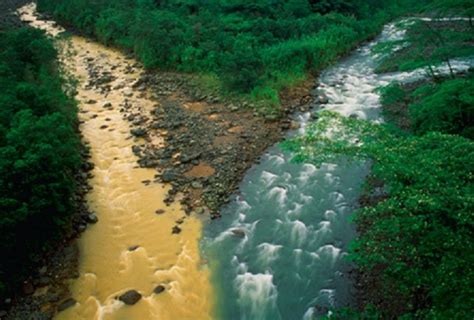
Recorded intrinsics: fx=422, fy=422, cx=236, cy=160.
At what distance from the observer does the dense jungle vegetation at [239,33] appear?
58.5 ft

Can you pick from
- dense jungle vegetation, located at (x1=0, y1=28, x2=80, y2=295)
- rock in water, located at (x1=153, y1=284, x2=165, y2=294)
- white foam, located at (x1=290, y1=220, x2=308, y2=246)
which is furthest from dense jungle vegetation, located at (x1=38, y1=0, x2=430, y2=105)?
rock in water, located at (x1=153, y1=284, x2=165, y2=294)

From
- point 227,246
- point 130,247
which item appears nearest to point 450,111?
point 227,246

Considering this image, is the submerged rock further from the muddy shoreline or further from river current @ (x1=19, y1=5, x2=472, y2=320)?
the muddy shoreline

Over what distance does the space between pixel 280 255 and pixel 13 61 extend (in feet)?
38.1

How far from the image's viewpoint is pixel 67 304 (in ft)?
28.6

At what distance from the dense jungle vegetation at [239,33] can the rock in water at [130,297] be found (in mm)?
9369

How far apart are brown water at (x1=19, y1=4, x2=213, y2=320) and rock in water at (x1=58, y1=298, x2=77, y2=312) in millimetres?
108

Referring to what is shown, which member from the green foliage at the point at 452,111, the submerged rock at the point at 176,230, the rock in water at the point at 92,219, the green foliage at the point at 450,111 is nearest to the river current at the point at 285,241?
the submerged rock at the point at 176,230

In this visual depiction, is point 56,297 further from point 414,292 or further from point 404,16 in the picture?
point 404,16

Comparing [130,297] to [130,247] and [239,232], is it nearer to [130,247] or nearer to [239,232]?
[130,247]

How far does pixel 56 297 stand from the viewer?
28.9 ft

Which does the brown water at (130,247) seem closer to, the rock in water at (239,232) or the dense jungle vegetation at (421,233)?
the rock in water at (239,232)

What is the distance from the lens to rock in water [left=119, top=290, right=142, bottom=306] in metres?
8.80

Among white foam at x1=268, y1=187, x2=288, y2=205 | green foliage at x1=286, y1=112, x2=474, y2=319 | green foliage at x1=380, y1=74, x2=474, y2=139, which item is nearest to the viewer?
green foliage at x1=286, y1=112, x2=474, y2=319
